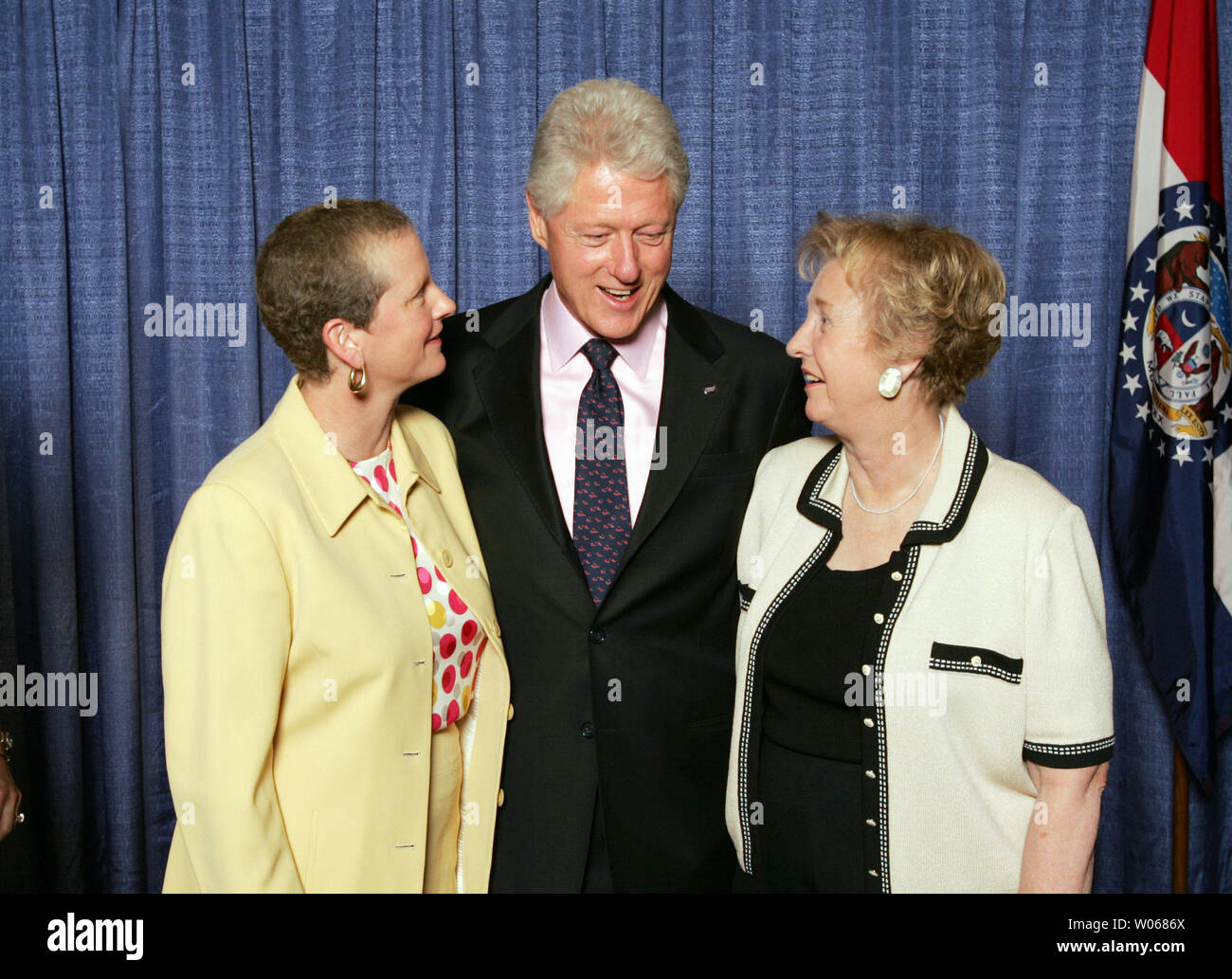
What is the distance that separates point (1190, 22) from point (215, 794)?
2.97m

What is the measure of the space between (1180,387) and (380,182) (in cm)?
223

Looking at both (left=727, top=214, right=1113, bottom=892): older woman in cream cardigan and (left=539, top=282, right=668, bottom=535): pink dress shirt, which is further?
(left=539, top=282, right=668, bottom=535): pink dress shirt

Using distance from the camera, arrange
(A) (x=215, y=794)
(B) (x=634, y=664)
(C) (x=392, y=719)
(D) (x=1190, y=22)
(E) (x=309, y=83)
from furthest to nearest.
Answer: (E) (x=309, y=83) < (D) (x=1190, y=22) < (B) (x=634, y=664) < (C) (x=392, y=719) < (A) (x=215, y=794)

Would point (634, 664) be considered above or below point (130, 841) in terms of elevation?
above

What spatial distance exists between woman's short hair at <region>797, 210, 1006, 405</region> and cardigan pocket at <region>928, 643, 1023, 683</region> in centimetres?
42

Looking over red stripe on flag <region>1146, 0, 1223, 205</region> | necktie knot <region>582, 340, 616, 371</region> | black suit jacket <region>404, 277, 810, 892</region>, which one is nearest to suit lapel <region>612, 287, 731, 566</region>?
black suit jacket <region>404, 277, 810, 892</region>

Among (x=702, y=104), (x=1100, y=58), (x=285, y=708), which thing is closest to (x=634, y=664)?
(x=285, y=708)

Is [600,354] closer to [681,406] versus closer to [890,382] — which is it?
[681,406]

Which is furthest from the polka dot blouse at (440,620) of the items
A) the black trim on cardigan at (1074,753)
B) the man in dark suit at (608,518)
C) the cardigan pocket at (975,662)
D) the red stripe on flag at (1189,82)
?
the red stripe on flag at (1189,82)

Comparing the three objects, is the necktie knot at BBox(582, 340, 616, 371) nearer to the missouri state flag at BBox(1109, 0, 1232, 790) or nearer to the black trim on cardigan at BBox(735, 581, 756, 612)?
the black trim on cardigan at BBox(735, 581, 756, 612)

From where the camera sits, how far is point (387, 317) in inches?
69.7

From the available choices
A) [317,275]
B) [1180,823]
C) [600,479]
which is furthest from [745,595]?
[1180,823]

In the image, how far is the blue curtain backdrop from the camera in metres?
3.11
